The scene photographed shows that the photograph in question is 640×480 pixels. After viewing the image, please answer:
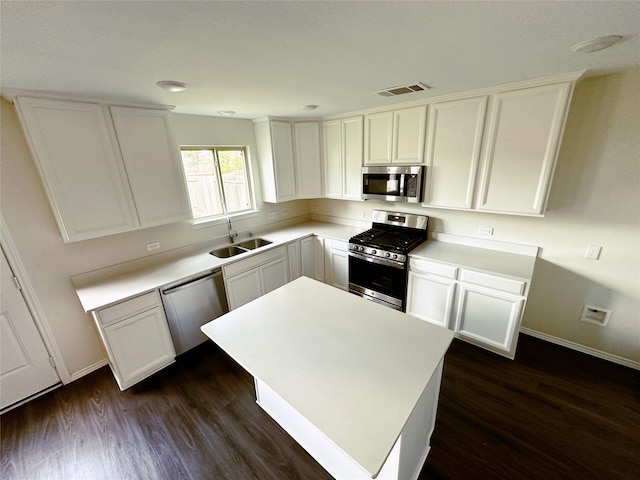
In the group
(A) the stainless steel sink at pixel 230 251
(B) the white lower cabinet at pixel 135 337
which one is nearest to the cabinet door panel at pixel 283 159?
(A) the stainless steel sink at pixel 230 251

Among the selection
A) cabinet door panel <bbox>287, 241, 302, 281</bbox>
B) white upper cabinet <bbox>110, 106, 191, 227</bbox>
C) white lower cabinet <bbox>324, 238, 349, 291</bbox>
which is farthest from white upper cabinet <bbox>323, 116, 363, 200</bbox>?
white upper cabinet <bbox>110, 106, 191, 227</bbox>

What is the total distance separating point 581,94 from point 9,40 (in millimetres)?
3437

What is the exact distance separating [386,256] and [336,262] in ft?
2.63

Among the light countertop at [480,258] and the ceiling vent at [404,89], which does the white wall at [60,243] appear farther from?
the light countertop at [480,258]

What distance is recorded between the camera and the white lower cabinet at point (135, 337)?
2.02m

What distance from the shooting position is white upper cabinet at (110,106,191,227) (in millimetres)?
2121

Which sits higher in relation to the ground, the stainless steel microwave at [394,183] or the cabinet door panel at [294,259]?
the stainless steel microwave at [394,183]

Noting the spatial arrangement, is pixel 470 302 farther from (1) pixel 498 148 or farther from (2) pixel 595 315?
(1) pixel 498 148

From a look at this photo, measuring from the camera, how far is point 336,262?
11.2 feet

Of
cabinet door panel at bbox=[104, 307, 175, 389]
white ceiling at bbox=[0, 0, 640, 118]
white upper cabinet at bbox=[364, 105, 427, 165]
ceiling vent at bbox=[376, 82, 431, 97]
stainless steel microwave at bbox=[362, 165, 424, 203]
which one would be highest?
ceiling vent at bbox=[376, 82, 431, 97]

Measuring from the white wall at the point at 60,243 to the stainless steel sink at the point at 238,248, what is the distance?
322mm

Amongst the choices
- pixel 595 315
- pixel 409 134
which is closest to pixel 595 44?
pixel 409 134

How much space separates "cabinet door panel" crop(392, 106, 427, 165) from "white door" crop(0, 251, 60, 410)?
3498 mm

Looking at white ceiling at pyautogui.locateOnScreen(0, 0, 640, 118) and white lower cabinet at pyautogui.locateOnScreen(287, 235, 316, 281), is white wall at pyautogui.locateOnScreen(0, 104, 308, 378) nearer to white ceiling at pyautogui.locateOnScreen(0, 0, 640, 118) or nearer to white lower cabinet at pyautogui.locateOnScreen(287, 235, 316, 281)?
white ceiling at pyautogui.locateOnScreen(0, 0, 640, 118)
